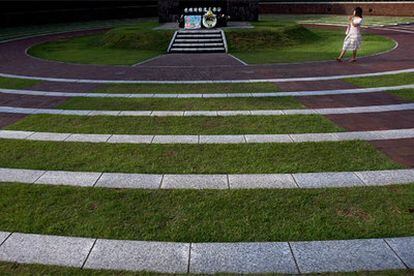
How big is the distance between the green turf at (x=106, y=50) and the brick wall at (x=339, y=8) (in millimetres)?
28601

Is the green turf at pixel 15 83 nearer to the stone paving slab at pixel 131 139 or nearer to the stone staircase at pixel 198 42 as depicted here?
the stone paving slab at pixel 131 139

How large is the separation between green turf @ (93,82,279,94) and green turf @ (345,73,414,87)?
2.74 meters

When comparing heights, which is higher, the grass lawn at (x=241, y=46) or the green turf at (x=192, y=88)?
the grass lawn at (x=241, y=46)

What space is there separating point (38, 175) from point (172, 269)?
340 centimetres

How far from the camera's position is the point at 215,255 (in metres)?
4.48

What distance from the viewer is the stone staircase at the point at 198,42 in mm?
21328

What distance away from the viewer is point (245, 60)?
18.2 m

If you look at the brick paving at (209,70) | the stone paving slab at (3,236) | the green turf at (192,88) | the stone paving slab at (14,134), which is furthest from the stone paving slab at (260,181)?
the brick paving at (209,70)

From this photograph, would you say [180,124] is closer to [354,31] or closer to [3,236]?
[3,236]

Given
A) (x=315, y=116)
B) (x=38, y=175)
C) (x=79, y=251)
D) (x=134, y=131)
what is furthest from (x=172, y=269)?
(x=315, y=116)

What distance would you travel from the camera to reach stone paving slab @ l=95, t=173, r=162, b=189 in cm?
618

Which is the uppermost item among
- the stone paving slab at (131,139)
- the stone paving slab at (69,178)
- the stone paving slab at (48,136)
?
the stone paving slab at (48,136)

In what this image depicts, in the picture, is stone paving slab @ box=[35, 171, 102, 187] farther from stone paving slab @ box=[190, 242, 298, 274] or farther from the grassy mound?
the grassy mound

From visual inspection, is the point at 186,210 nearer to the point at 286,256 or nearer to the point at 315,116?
the point at 286,256
